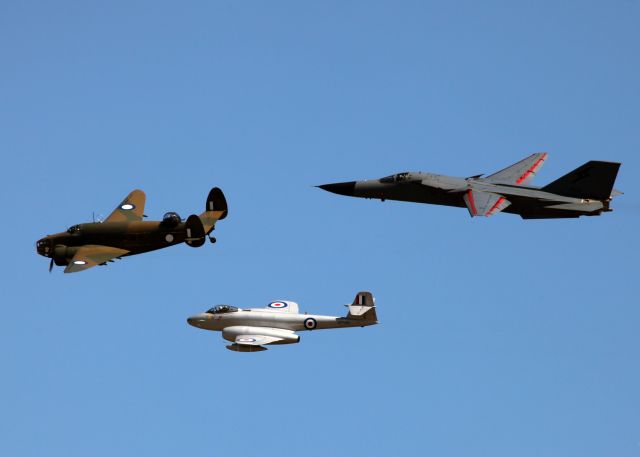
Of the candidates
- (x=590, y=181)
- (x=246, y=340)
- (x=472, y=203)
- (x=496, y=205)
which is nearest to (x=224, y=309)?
(x=246, y=340)

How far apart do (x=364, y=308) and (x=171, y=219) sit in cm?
1112

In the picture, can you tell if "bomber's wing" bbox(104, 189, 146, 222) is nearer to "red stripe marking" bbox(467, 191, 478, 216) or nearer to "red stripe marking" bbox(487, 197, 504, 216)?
"red stripe marking" bbox(467, 191, 478, 216)

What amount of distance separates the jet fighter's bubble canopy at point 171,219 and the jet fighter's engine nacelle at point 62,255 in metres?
5.15

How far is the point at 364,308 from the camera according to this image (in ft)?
214

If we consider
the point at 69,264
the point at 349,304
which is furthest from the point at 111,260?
the point at 349,304

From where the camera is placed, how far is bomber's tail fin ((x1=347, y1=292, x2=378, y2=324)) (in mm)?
65000

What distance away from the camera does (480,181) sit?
67.0 metres

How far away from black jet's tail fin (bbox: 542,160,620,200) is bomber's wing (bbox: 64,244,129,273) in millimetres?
23295

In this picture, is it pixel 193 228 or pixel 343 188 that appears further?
pixel 343 188

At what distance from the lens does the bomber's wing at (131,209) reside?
2724 inches

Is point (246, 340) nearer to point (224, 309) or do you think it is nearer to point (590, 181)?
point (224, 309)

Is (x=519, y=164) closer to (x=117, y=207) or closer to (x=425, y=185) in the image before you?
(x=425, y=185)

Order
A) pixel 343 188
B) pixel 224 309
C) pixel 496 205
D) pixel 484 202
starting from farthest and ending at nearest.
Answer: pixel 343 188 → pixel 224 309 → pixel 484 202 → pixel 496 205

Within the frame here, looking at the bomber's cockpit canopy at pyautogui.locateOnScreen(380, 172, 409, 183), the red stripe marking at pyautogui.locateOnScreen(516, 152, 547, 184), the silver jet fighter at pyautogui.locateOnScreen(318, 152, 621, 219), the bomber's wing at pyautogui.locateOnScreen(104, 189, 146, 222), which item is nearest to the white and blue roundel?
the bomber's wing at pyautogui.locateOnScreen(104, 189, 146, 222)
